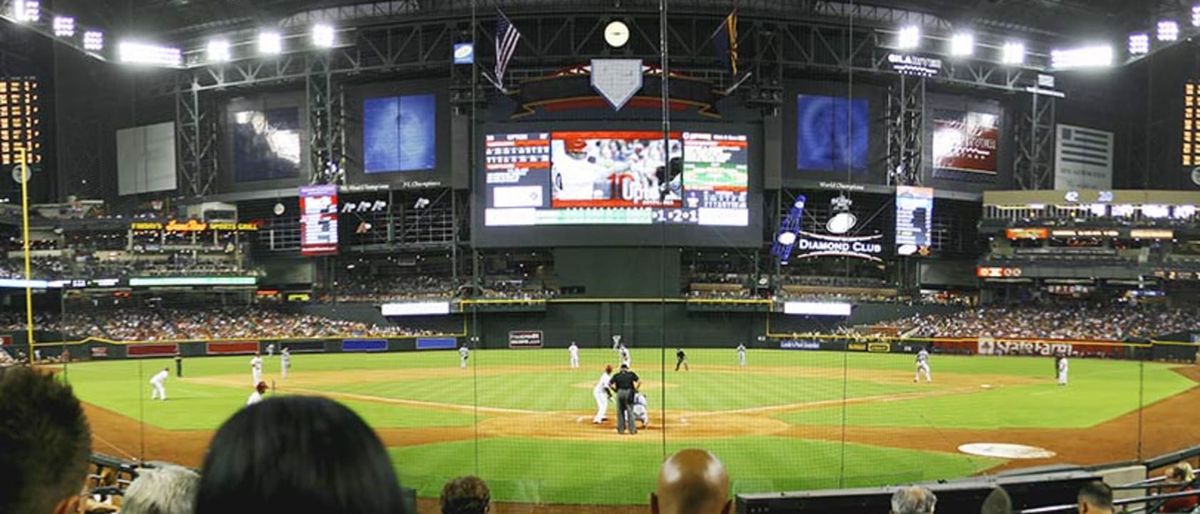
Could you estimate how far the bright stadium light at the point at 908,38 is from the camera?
44069 mm

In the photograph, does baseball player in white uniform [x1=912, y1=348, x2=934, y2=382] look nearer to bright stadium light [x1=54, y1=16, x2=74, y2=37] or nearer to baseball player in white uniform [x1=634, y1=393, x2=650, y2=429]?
baseball player in white uniform [x1=634, y1=393, x2=650, y2=429]

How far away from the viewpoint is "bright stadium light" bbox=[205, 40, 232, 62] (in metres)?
46.4

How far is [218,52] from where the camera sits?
46.8m

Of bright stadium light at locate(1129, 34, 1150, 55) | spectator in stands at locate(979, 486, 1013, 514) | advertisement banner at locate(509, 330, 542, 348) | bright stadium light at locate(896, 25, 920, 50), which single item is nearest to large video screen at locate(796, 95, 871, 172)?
bright stadium light at locate(896, 25, 920, 50)

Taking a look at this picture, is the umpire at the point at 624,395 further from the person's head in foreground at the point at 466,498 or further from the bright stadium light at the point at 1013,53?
the bright stadium light at the point at 1013,53

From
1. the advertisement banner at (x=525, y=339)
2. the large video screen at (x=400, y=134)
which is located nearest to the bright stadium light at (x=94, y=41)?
the large video screen at (x=400, y=134)

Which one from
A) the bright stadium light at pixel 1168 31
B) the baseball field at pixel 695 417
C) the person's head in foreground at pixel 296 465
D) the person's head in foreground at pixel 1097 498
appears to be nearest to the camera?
the person's head in foreground at pixel 296 465

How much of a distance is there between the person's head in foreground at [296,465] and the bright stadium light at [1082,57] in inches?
2166

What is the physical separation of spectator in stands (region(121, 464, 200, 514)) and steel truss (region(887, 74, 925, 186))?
49.5 m

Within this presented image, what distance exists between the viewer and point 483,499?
364cm

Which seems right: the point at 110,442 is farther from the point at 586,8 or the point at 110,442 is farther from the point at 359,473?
the point at 586,8

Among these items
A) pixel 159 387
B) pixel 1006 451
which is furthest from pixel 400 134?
pixel 1006 451

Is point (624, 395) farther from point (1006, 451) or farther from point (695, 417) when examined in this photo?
point (1006, 451)

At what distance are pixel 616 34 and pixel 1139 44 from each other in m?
28.1
